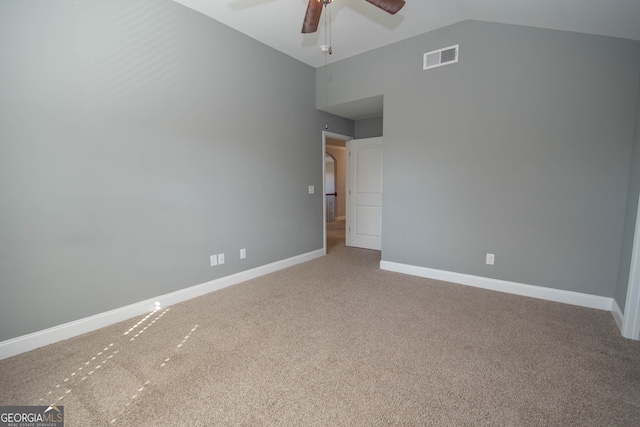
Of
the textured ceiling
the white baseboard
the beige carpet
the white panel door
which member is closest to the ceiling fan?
the textured ceiling

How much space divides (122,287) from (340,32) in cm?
362

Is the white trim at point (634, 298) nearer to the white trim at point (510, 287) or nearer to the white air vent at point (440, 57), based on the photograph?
the white trim at point (510, 287)

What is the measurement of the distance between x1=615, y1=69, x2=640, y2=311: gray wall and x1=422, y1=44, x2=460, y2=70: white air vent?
1719mm

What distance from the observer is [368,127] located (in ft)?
17.0

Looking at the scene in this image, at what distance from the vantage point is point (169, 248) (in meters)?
2.79

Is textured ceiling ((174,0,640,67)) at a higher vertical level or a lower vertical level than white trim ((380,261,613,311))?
higher

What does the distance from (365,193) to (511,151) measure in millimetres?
2457

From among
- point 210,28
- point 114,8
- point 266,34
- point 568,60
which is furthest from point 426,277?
point 114,8

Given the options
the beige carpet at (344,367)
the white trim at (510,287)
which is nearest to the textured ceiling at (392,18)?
the white trim at (510,287)

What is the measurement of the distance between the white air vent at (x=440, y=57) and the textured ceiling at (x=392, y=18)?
0.87 feet

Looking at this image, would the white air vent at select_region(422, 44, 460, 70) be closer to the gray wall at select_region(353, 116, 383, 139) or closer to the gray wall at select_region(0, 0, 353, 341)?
the gray wall at select_region(353, 116, 383, 139)

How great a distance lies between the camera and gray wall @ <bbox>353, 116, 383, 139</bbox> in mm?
5086

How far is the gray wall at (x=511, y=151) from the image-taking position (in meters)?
2.52

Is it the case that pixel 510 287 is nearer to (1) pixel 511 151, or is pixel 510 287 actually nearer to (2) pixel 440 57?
(1) pixel 511 151
